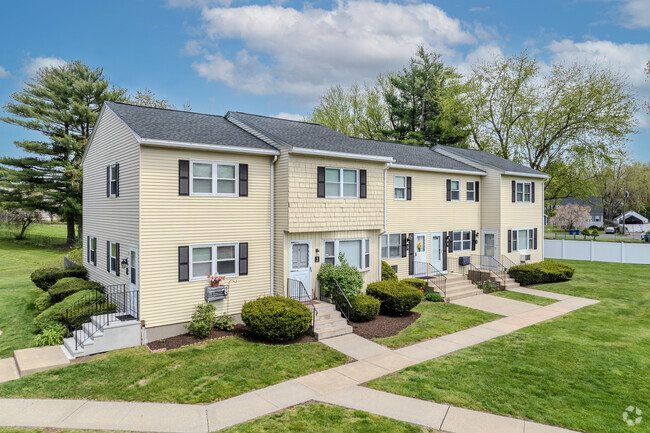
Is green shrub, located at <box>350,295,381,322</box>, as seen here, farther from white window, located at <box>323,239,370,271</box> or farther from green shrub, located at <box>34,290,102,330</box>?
green shrub, located at <box>34,290,102,330</box>

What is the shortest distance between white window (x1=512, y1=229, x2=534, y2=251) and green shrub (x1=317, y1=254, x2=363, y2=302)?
525 inches

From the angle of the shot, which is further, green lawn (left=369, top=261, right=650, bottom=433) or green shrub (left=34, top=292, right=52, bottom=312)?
green shrub (left=34, top=292, right=52, bottom=312)

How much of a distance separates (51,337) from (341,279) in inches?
358

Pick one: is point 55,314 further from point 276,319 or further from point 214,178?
point 276,319

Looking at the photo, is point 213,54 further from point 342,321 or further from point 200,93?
point 342,321

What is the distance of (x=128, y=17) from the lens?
63.1 feet

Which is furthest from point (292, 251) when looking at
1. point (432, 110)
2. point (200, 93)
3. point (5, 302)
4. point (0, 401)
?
point (432, 110)

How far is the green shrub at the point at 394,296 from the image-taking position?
13953 mm

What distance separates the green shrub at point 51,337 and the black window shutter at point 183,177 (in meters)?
5.49

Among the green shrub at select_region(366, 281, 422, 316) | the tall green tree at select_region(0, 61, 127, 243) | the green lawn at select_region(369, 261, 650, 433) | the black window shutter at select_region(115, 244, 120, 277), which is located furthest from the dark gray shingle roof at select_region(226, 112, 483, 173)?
the tall green tree at select_region(0, 61, 127, 243)

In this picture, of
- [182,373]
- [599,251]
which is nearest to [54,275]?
[182,373]

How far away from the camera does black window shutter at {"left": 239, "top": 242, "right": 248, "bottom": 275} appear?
12672 mm

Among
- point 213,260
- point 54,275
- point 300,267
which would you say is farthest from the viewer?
point 54,275

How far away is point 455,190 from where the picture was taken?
2091 cm
